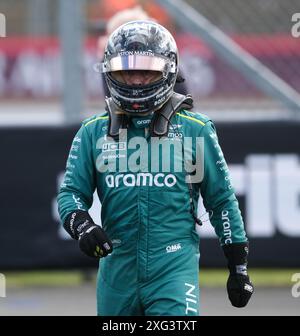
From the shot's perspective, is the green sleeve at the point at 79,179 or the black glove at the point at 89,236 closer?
the black glove at the point at 89,236

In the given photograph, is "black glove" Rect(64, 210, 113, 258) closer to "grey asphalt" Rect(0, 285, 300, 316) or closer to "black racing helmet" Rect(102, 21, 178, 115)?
"black racing helmet" Rect(102, 21, 178, 115)

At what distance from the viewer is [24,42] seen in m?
24.8

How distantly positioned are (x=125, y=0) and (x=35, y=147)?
4.76 feet

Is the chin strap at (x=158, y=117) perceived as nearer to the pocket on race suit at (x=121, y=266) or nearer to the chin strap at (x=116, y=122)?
the chin strap at (x=116, y=122)

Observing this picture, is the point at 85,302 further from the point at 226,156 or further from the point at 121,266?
the point at 121,266

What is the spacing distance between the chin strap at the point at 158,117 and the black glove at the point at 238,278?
638 millimetres

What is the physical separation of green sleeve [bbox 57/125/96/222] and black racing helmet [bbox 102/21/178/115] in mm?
267

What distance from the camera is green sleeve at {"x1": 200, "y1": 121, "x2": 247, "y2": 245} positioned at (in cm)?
524

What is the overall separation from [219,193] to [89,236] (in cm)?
67

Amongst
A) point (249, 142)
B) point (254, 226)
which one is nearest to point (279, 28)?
point (249, 142)

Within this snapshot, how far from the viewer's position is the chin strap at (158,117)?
206 inches

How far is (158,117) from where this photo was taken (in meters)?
5.28

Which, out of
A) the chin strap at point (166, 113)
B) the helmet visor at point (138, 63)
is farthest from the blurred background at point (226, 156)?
the helmet visor at point (138, 63)
